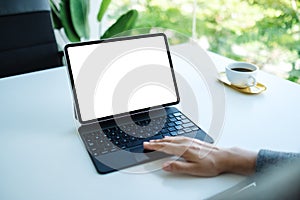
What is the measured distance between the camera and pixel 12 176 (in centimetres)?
60

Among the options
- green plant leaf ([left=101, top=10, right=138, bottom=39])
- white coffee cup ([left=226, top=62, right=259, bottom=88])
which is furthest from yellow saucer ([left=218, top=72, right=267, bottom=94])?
green plant leaf ([left=101, top=10, right=138, bottom=39])

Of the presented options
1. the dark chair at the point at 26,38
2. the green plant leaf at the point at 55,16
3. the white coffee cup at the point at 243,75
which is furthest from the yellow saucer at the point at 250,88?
the green plant leaf at the point at 55,16

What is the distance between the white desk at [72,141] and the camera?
565 mm

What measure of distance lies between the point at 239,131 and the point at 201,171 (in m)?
0.21

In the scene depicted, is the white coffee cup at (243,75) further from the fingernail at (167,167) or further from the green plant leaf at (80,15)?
the green plant leaf at (80,15)

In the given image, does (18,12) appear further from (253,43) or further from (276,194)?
(253,43)

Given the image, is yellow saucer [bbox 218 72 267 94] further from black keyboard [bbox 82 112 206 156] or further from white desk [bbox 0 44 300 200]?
black keyboard [bbox 82 112 206 156]

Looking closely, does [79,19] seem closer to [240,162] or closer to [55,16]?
[55,16]

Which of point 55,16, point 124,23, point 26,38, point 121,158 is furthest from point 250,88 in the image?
point 55,16

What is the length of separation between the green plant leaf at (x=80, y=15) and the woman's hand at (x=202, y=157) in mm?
1363

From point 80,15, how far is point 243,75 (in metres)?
1.24

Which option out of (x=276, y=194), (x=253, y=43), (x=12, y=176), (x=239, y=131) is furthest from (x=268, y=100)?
(x=253, y=43)

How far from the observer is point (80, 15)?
183 cm

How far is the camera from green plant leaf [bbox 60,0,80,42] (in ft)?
5.91
